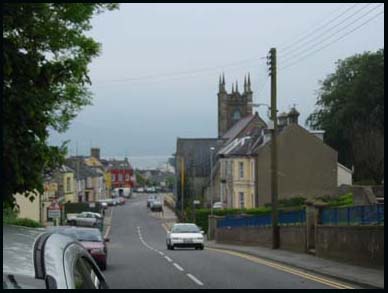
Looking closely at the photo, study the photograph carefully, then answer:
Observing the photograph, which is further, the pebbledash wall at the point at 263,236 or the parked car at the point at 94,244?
the pebbledash wall at the point at 263,236

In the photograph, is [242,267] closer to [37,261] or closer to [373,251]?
[373,251]

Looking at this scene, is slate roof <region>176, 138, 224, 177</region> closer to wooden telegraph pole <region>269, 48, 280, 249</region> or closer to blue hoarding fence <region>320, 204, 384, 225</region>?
wooden telegraph pole <region>269, 48, 280, 249</region>

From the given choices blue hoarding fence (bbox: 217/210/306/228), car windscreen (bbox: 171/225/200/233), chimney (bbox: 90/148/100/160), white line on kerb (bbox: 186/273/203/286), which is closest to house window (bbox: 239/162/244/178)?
blue hoarding fence (bbox: 217/210/306/228)

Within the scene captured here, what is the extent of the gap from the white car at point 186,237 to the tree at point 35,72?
23970mm

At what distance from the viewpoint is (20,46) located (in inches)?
532

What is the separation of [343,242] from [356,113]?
54.8 m

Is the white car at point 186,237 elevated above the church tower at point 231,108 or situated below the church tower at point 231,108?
below

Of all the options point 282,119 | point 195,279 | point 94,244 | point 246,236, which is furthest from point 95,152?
point 195,279

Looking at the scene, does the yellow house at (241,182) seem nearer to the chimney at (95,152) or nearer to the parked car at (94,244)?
the parked car at (94,244)

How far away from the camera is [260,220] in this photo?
4334cm

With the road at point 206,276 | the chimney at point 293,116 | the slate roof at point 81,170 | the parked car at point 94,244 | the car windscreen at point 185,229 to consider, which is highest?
the chimney at point 293,116

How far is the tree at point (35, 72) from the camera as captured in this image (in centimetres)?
1121

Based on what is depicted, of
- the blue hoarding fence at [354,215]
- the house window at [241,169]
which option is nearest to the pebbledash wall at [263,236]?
the blue hoarding fence at [354,215]

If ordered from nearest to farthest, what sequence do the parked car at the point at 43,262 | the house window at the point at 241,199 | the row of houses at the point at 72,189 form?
1. the parked car at the point at 43,262
2. the row of houses at the point at 72,189
3. the house window at the point at 241,199
